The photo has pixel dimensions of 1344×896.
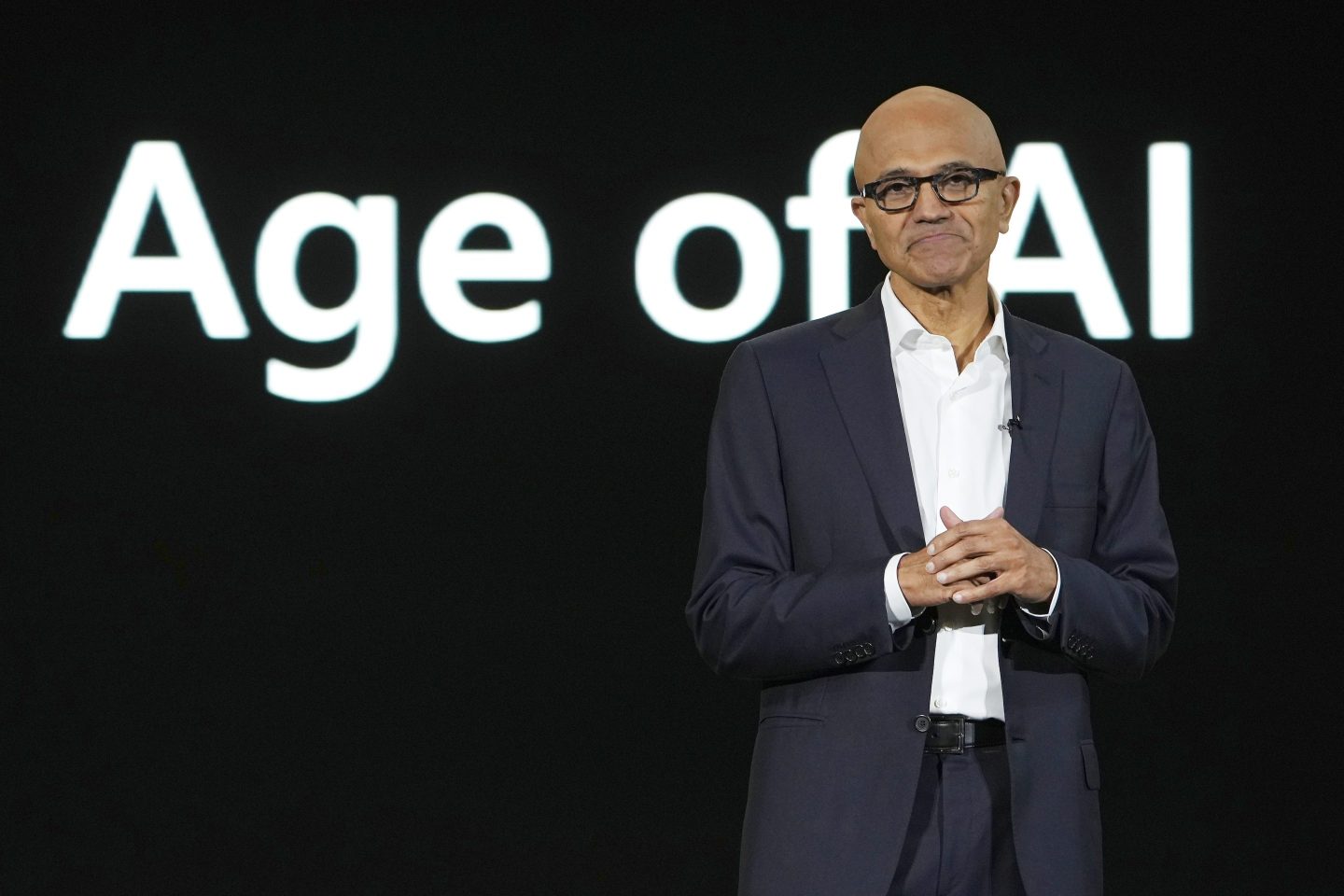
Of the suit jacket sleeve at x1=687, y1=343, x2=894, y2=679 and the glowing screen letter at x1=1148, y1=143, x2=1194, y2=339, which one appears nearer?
the suit jacket sleeve at x1=687, y1=343, x2=894, y2=679

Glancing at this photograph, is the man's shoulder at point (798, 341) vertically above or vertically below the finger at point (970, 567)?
above

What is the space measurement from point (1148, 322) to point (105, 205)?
2.76m

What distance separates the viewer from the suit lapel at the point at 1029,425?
1.91 metres

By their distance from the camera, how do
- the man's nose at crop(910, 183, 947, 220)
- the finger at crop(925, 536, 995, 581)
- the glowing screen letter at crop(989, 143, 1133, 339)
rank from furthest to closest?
1. the glowing screen letter at crop(989, 143, 1133, 339)
2. the man's nose at crop(910, 183, 947, 220)
3. the finger at crop(925, 536, 995, 581)

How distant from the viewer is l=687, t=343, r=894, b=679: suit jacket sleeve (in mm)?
1823

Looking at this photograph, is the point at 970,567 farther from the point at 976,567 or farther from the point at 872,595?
the point at 872,595

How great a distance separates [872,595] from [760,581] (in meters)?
0.15

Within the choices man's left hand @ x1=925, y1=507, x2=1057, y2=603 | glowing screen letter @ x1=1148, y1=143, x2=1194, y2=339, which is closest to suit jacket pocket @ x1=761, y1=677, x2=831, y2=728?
man's left hand @ x1=925, y1=507, x2=1057, y2=603

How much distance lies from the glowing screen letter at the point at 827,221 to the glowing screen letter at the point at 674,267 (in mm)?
85

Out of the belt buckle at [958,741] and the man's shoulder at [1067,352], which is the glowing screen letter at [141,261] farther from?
the belt buckle at [958,741]

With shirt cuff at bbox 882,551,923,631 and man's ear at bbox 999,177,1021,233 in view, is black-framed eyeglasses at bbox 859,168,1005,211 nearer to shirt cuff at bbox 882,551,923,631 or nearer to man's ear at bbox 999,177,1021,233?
man's ear at bbox 999,177,1021,233

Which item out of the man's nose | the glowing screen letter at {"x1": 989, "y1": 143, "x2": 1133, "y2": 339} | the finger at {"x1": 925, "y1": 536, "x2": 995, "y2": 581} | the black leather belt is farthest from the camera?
the glowing screen letter at {"x1": 989, "y1": 143, "x2": 1133, "y2": 339}

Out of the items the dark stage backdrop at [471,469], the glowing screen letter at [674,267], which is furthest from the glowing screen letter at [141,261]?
the glowing screen letter at [674,267]

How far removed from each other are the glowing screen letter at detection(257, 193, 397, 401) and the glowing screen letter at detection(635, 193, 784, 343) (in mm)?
666
